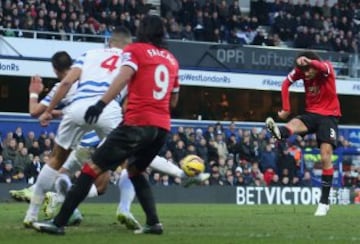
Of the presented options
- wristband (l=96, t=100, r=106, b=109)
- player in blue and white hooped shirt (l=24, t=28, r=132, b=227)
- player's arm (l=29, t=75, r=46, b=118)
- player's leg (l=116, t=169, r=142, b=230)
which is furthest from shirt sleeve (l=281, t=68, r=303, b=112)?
wristband (l=96, t=100, r=106, b=109)

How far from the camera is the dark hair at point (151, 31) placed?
9836 mm

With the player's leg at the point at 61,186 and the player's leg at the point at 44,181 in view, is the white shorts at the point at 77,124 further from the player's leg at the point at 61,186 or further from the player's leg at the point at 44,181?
the player's leg at the point at 61,186

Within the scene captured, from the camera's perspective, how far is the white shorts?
10.8 m

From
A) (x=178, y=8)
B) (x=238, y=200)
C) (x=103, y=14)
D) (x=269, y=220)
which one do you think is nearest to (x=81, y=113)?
(x=269, y=220)

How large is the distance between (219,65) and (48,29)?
7.01 metres

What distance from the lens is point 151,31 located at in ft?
32.3

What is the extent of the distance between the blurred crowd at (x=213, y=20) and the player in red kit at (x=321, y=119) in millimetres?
18217

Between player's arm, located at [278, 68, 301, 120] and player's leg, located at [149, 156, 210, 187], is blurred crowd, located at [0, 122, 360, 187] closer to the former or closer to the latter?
player's arm, located at [278, 68, 301, 120]

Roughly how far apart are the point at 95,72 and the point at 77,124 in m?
0.63

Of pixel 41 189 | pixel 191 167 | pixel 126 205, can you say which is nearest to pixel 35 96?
pixel 41 189

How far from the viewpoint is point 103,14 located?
3450cm

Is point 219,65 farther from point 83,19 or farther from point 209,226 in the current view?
point 209,226

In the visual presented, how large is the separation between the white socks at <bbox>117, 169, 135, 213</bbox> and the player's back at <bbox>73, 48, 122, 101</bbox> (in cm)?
109

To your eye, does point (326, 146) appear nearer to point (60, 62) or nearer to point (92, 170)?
point (60, 62)
